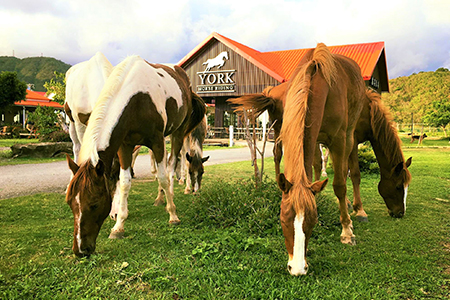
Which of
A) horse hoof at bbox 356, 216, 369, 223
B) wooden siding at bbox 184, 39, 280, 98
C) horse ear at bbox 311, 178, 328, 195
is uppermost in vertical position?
wooden siding at bbox 184, 39, 280, 98

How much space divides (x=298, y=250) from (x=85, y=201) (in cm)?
199

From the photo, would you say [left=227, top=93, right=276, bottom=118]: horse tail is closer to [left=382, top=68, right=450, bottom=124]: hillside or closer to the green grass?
the green grass

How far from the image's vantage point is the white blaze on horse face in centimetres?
239

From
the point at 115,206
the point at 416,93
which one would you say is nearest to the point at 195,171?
the point at 115,206

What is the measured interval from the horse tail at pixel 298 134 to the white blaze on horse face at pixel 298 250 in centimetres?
11

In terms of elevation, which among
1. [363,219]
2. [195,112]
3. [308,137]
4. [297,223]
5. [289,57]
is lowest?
[363,219]

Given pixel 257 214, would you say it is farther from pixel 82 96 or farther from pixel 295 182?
pixel 82 96

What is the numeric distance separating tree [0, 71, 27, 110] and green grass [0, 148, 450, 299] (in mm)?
16503

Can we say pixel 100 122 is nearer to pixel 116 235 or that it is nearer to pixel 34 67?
pixel 116 235

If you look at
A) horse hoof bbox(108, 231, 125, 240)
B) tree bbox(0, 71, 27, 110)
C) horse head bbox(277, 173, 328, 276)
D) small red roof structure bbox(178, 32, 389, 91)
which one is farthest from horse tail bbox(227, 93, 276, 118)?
tree bbox(0, 71, 27, 110)

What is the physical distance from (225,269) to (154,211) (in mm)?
2420

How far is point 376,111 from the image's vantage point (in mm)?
4809

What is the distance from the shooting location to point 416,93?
48.0 meters

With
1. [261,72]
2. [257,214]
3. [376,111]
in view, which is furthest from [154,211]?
[261,72]
